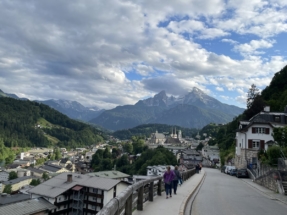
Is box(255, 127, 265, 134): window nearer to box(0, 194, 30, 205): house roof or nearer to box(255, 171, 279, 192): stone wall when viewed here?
box(255, 171, 279, 192): stone wall

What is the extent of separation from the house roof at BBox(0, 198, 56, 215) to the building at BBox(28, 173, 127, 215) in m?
4.30

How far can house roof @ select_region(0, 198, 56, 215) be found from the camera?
37.0 metres

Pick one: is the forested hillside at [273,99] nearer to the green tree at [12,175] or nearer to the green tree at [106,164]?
the green tree at [106,164]

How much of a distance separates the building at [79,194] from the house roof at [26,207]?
14.1ft

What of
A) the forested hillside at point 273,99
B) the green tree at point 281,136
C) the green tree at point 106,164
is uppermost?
the forested hillside at point 273,99

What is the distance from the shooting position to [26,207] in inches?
1583

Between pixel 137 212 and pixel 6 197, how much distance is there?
53.7 metres

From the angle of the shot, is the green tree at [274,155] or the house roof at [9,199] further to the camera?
the house roof at [9,199]

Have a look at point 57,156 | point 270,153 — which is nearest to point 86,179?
point 270,153

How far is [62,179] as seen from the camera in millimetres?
59156

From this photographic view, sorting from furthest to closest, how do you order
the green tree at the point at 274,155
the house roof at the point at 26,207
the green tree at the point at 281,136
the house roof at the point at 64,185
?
the house roof at the point at 64,185 < the house roof at the point at 26,207 < the green tree at the point at 281,136 < the green tree at the point at 274,155

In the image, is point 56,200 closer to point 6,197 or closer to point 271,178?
point 6,197

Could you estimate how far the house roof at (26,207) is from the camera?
37.0 meters

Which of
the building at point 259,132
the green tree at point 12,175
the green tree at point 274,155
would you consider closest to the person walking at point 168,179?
the green tree at point 274,155
